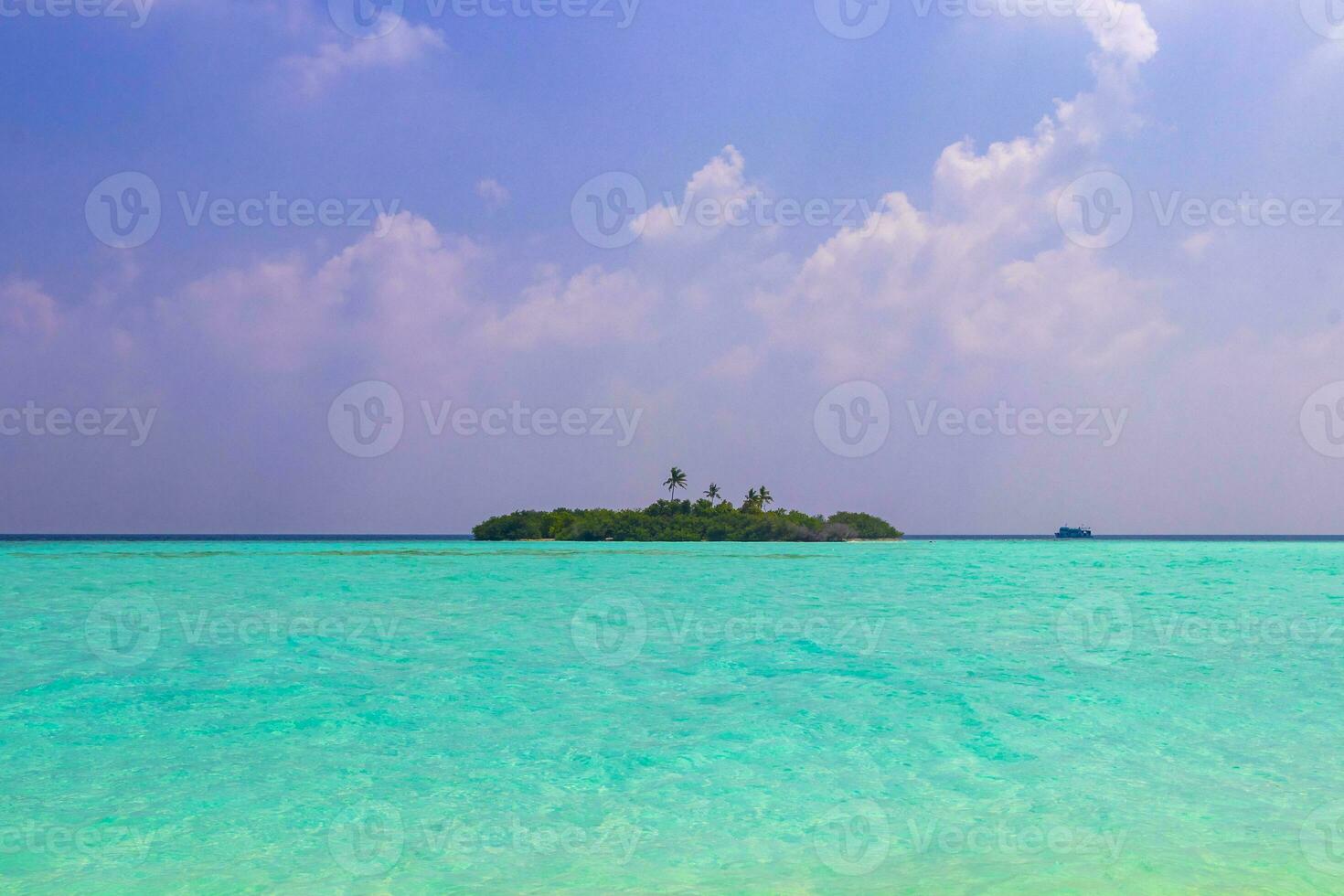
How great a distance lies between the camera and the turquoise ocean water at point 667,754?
7.56m

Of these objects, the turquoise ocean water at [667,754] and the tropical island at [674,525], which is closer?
the turquoise ocean water at [667,754]

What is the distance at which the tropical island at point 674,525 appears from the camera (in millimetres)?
114188

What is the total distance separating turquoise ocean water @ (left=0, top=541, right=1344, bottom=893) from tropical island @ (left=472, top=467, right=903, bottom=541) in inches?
3572

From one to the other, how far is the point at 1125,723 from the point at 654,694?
7.10 metres

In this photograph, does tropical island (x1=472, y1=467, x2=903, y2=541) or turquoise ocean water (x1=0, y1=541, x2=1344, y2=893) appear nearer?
turquoise ocean water (x1=0, y1=541, x2=1344, y2=893)

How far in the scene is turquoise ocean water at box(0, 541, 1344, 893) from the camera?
756 centimetres

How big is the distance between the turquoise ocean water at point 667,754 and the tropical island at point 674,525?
9072cm

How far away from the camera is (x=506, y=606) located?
86.0ft

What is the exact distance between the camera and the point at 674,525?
11419 cm

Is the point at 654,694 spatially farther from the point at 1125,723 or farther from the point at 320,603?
the point at 320,603

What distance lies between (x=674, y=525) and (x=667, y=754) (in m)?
104

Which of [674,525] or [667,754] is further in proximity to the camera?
[674,525]

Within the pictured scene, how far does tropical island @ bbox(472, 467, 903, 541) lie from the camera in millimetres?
114188

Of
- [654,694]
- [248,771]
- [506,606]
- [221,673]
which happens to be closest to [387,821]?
[248,771]
